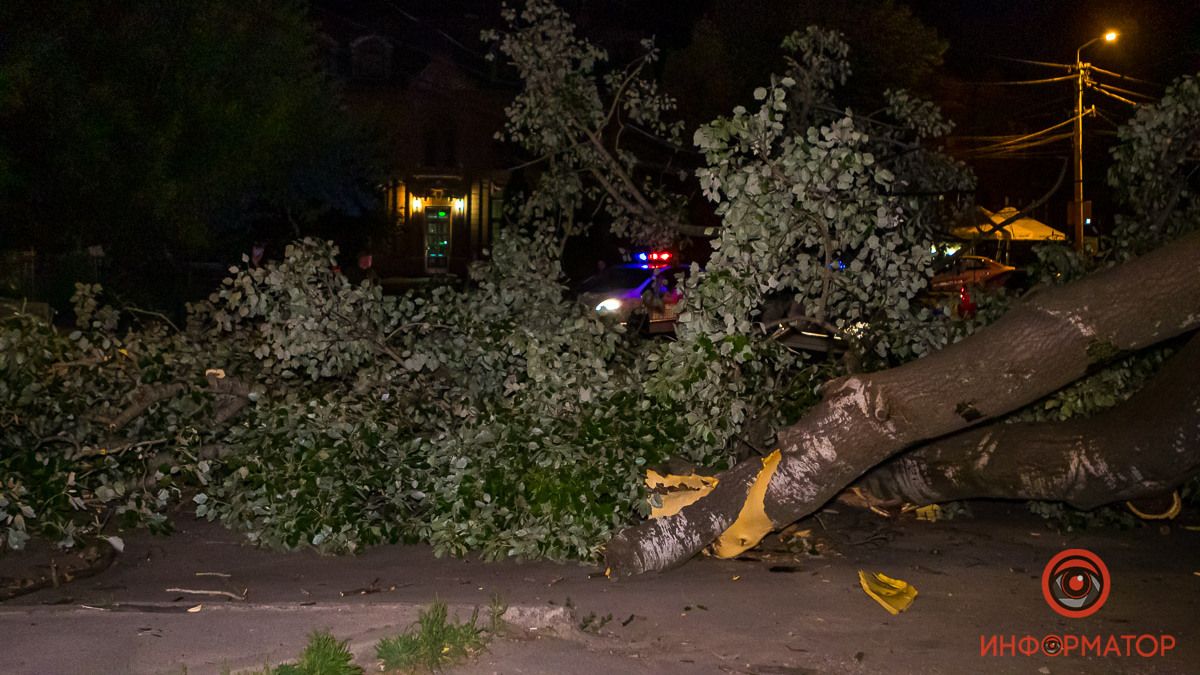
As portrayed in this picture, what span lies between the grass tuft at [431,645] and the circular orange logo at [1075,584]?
3.14 meters

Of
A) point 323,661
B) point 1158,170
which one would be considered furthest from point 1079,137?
point 323,661

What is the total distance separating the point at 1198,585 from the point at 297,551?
5368 mm

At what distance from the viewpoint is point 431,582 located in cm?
702

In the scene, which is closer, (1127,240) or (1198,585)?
(1198,585)

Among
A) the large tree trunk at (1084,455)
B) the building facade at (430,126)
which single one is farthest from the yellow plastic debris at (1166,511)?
the building facade at (430,126)

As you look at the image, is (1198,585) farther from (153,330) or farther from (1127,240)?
(153,330)

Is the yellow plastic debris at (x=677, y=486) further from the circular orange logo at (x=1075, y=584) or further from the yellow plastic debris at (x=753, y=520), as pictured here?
the circular orange logo at (x=1075, y=584)

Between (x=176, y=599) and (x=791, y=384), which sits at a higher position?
(x=791, y=384)

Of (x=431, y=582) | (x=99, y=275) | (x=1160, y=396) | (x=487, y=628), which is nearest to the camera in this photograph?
(x=487, y=628)

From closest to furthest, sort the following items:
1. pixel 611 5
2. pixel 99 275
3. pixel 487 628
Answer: pixel 487 628
pixel 99 275
pixel 611 5

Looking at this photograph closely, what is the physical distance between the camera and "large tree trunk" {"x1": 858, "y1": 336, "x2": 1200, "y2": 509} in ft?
24.0

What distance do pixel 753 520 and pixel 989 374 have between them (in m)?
1.54

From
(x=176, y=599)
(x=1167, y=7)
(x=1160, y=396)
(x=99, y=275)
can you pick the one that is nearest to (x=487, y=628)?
(x=176, y=599)

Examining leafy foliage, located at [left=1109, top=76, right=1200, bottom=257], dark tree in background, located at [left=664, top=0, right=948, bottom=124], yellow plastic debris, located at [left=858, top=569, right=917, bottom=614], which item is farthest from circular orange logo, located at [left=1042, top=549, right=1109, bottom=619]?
dark tree in background, located at [left=664, top=0, right=948, bottom=124]
